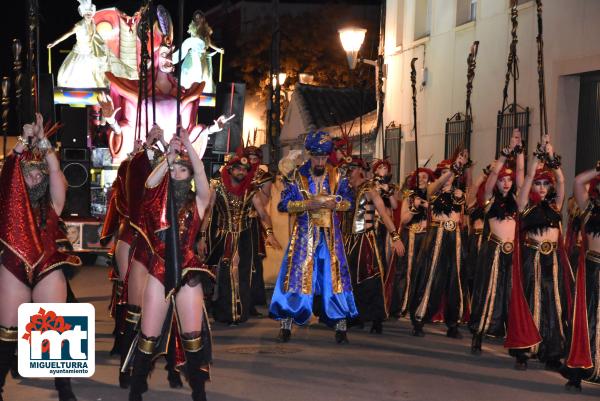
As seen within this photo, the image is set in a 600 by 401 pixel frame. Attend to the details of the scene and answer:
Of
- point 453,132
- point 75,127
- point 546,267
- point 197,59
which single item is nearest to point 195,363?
point 546,267

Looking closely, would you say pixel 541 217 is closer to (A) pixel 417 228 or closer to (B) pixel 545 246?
(B) pixel 545 246

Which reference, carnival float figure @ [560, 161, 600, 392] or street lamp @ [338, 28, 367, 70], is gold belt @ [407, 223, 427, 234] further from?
street lamp @ [338, 28, 367, 70]

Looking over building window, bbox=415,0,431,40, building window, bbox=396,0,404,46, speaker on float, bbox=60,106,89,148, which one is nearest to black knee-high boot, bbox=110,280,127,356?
speaker on float, bbox=60,106,89,148

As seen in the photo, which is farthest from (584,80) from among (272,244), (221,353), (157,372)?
(157,372)

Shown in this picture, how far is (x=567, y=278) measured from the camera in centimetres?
927

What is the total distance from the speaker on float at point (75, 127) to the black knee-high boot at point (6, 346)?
11.2 m

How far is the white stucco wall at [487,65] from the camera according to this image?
47.1 ft

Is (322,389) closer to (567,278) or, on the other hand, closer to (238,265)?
(567,278)

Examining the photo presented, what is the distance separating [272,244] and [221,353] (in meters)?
2.21

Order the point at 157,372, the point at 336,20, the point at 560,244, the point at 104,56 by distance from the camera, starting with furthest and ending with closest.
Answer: the point at 336,20, the point at 104,56, the point at 560,244, the point at 157,372

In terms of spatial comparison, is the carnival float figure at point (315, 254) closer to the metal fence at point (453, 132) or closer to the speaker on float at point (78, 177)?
the metal fence at point (453, 132)

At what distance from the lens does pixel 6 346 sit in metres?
7.08

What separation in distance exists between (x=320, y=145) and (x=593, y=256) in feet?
10.3

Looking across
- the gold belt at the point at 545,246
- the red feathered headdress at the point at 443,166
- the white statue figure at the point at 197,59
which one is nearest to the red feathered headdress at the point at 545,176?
the gold belt at the point at 545,246
